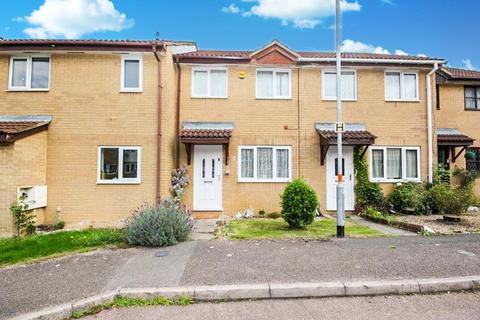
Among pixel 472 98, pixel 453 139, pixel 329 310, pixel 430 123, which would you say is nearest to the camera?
pixel 329 310

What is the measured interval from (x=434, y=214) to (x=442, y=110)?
18.4ft

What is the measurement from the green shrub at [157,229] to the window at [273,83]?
655cm

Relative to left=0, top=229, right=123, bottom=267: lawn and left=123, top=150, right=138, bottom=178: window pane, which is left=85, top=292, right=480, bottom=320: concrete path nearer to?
left=0, top=229, right=123, bottom=267: lawn

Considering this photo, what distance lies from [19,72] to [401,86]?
14.7m

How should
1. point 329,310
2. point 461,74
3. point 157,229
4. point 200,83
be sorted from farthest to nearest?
point 461,74 → point 200,83 → point 157,229 → point 329,310

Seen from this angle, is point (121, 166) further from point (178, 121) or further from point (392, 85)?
point (392, 85)

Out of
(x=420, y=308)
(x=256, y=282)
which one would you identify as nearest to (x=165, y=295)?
(x=256, y=282)

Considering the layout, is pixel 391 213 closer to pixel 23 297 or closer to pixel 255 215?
pixel 255 215

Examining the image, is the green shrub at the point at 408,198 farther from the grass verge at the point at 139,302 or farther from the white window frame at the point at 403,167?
the grass verge at the point at 139,302

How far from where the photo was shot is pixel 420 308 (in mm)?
4121

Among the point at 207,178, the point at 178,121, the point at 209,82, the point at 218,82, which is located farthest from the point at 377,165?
the point at 178,121

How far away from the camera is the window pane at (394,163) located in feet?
39.8

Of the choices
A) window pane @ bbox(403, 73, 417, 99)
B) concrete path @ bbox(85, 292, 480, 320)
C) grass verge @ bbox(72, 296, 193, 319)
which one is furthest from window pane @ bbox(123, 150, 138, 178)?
window pane @ bbox(403, 73, 417, 99)

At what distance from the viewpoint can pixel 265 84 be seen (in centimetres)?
1216
